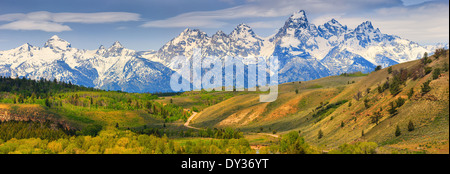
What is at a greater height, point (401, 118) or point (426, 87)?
point (426, 87)

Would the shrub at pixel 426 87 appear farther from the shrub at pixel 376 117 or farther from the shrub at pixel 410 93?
the shrub at pixel 376 117

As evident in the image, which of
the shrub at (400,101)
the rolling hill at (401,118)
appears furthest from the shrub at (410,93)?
the shrub at (400,101)

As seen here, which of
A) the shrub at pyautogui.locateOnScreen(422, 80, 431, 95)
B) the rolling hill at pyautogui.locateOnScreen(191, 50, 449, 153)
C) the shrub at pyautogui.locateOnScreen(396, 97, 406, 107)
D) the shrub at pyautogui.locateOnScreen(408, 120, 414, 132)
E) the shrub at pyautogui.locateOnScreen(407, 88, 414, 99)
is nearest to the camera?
the rolling hill at pyautogui.locateOnScreen(191, 50, 449, 153)

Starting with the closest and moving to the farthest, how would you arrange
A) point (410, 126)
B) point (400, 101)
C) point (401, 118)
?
point (410, 126)
point (401, 118)
point (400, 101)

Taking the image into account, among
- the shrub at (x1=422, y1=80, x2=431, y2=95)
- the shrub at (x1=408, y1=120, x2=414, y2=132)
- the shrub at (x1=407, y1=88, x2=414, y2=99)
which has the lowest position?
the shrub at (x1=408, y1=120, x2=414, y2=132)

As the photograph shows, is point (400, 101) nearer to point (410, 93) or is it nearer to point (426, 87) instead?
point (410, 93)

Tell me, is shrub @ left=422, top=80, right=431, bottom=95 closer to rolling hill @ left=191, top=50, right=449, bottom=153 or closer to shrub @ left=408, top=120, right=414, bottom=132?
rolling hill @ left=191, top=50, right=449, bottom=153

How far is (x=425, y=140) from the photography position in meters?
84.5

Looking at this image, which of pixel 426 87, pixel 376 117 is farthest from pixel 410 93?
pixel 376 117

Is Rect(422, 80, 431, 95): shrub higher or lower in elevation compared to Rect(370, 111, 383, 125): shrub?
higher

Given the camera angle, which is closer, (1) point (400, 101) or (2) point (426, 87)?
(2) point (426, 87)

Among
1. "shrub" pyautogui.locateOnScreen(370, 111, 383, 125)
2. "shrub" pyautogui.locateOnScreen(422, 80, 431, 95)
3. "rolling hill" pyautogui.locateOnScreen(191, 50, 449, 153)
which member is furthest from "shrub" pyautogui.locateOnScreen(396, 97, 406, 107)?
"shrub" pyautogui.locateOnScreen(370, 111, 383, 125)
